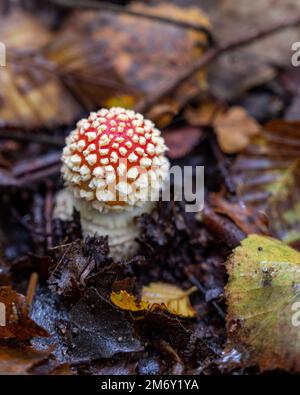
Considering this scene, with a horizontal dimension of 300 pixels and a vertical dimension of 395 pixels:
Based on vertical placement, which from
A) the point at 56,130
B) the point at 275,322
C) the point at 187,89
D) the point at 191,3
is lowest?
the point at 275,322

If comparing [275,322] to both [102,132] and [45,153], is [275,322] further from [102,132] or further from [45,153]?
[45,153]

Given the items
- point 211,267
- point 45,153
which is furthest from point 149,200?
point 45,153

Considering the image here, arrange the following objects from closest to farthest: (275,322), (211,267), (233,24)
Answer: (275,322)
(211,267)
(233,24)

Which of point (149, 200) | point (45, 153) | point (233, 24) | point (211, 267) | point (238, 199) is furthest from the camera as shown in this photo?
point (233, 24)

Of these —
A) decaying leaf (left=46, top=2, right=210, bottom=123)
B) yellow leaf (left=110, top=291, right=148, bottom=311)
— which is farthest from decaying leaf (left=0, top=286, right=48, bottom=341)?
decaying leaf (left=46, top=2, right=210, bottom=123)

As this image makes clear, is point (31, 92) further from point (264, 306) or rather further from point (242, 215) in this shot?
point (264, 306)

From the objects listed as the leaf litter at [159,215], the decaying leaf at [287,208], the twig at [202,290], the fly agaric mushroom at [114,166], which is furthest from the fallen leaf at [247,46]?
the twig at [202,290]

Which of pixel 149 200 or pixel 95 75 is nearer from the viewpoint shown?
pixel 149 200
